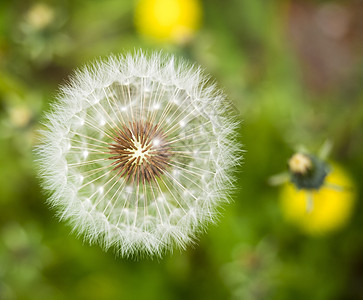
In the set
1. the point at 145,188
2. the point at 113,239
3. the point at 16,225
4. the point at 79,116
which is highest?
the point at 16,225

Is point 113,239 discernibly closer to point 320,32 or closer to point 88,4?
point 88,4

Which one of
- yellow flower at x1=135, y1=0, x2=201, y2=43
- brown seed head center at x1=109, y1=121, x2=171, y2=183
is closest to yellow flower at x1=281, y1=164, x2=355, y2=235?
brown seed head center at x1=109, y1=121, x2=171, y2=183

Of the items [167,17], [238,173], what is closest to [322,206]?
[238,173]

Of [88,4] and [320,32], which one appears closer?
[88,4]

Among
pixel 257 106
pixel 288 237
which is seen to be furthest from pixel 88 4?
pixel 288 237

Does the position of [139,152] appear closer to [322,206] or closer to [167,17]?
[322,206]

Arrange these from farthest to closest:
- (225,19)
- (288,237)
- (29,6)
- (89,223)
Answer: (225,19) < (29,6) < (288,237) < (89,223)

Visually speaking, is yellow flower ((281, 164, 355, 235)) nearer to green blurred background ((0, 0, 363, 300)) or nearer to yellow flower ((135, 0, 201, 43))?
green blurred background ((0, 0, 363, 300))
